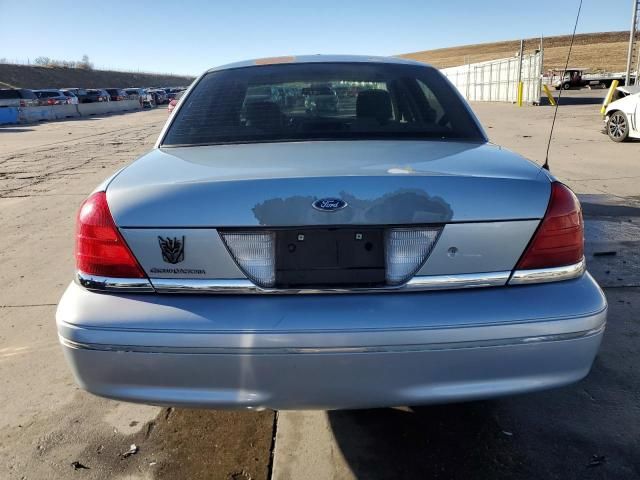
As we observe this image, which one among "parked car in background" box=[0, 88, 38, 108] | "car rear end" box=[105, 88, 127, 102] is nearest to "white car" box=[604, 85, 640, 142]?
"parked car in background" box=[0, 88, 38, 108]

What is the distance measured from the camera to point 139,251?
194 centimetres

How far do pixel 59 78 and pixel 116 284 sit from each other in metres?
97.3

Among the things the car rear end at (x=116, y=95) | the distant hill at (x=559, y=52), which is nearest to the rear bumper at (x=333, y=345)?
the car rear end at (x=116, y=95)

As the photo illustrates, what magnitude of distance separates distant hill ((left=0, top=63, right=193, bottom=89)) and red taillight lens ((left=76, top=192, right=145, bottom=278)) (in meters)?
78.2

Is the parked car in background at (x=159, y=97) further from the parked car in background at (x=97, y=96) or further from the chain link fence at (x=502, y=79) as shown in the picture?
the chain link fence at (x=502, y=79)

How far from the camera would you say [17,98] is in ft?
113

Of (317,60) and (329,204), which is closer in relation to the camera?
(329,204)

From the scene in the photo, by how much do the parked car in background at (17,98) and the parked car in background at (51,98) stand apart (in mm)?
532

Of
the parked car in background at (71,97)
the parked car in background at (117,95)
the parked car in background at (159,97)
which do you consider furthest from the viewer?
the parked car in background at (159,97)

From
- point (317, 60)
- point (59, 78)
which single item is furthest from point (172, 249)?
point (59, 78)

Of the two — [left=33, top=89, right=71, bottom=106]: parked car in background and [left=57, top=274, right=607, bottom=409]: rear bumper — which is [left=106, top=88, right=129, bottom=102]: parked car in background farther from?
[left=57, top=274, right=607, bottom=409]: rear bumper

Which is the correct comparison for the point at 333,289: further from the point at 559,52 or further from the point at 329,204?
the point at 559,52

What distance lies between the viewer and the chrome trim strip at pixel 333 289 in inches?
75.0

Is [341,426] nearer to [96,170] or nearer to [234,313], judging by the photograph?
Answer: [234,313]
